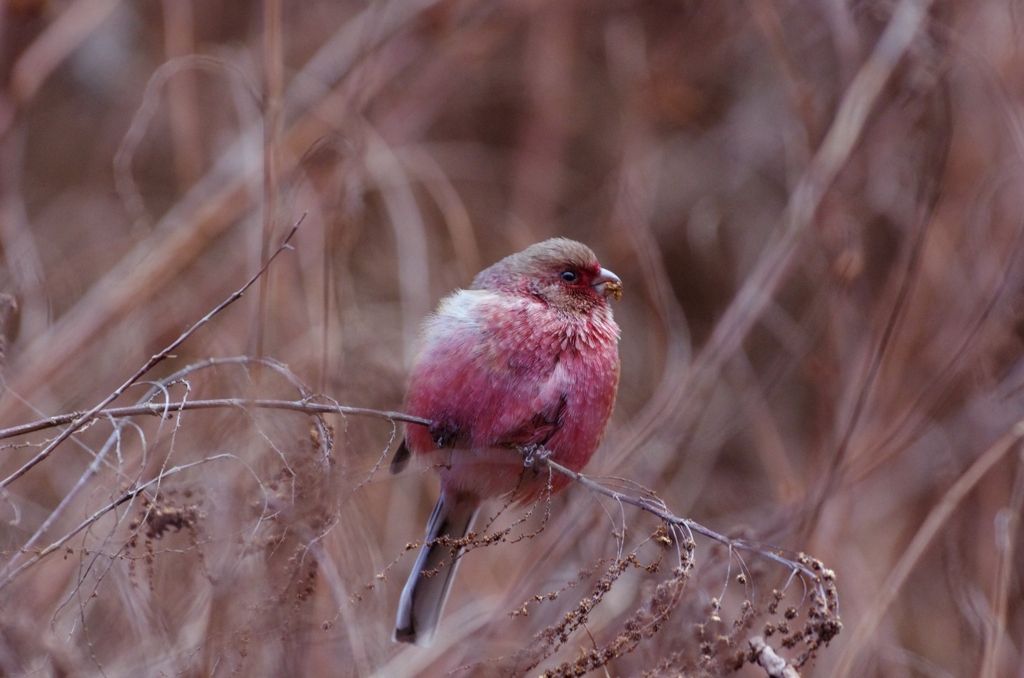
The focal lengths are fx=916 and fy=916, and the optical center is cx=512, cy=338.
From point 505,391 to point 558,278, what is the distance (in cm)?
75

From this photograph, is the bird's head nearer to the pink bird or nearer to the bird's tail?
the pink bird

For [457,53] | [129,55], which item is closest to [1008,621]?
[457,53]

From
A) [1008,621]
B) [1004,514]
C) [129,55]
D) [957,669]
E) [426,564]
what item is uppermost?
[129,55]

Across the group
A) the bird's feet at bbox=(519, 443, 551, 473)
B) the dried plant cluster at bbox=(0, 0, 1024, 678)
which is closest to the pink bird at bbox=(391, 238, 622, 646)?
the bird's feet at bbox=(519, 443, 551, 473)

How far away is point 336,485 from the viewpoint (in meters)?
2.11

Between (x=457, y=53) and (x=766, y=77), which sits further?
(x=766, y=77)

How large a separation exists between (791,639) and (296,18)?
20.4 ft

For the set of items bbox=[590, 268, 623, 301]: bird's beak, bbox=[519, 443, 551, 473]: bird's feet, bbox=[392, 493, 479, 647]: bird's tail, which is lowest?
bbox=[392, 493, 479, 647]: bird's tail

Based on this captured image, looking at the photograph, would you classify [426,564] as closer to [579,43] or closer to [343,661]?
[343,661]

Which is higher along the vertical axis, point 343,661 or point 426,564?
point 426,564

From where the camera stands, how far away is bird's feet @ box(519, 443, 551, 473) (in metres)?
3.03

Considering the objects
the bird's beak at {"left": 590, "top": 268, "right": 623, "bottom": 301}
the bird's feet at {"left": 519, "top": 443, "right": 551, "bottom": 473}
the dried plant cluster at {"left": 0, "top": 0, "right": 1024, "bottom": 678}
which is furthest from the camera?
the bird's beak at {"left": 590, "top": 268, "right": 623, "bottom": 301}

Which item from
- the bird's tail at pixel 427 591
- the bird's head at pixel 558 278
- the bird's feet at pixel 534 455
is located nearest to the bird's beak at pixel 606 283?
the bird's head at pixel 558 278

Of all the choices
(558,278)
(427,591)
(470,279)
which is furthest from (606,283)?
(427,591)
